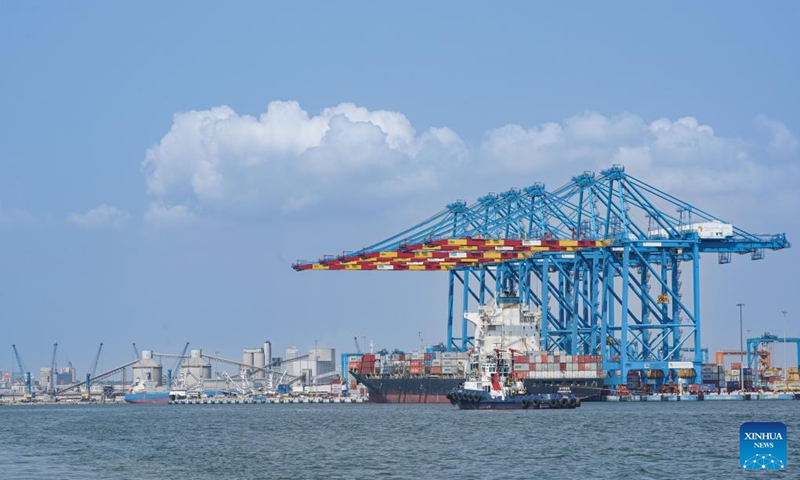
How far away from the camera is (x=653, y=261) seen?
12431 centimetres

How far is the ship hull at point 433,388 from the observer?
110250 millimetres

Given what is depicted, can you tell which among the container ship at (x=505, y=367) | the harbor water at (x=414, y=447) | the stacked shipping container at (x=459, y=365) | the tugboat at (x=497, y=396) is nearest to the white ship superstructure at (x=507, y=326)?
the container ship at (x=505, y=367)

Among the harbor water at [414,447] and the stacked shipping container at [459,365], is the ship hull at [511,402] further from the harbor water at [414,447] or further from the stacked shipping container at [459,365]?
the stacked shipping container at [459,365]

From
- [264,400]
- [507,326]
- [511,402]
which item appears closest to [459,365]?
[507,326]

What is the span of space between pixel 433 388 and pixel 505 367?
26317 millimetres

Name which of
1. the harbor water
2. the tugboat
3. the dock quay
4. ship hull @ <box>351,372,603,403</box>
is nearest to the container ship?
ship hull @ <box>351,372,603,403</box>

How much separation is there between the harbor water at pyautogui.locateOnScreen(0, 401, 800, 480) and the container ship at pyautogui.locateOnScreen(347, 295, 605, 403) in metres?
18.0

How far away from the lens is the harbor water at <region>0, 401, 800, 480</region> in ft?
162

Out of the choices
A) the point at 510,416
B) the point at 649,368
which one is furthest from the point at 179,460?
the point at 649,368

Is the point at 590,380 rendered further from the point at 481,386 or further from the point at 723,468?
the point at 723,468

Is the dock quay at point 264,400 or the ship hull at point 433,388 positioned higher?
the ship hull at point 433,388

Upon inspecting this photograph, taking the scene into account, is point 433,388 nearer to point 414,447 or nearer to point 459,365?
point 459,365

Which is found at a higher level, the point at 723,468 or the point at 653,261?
the point at 653,261

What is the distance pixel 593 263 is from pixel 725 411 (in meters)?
31.5
